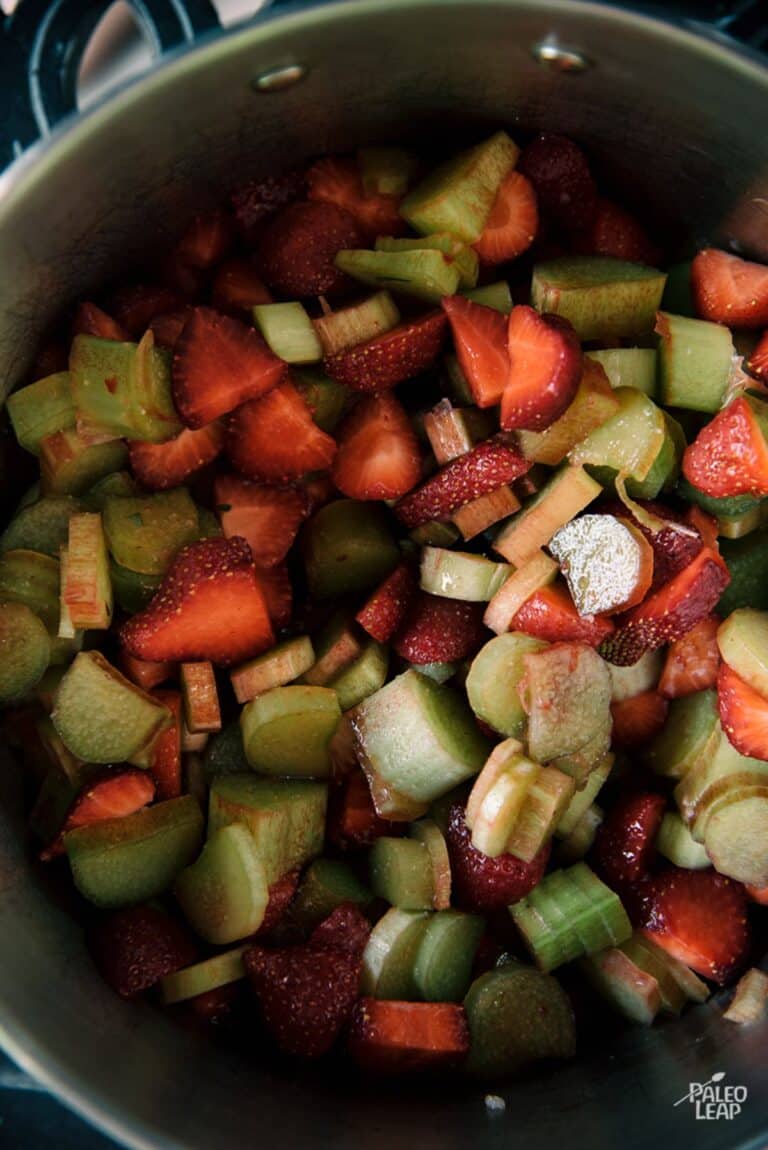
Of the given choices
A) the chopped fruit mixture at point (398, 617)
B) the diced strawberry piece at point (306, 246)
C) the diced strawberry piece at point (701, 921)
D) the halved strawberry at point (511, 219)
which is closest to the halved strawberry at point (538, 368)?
the chopped fruit mixture at point (398, 617)

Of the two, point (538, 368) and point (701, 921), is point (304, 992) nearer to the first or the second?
point (701, 921)

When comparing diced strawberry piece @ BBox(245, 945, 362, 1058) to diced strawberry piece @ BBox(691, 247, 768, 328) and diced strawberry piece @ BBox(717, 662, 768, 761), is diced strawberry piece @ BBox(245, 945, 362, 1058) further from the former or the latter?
diced strawberry piece @ BBox(691, 247, 768, 328)

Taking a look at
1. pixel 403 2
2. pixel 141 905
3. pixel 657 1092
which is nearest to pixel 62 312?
pixel 403 2

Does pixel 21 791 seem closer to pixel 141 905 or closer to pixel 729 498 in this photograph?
pixel 141 905

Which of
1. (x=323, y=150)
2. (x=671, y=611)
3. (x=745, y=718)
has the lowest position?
(x=745, y=718)

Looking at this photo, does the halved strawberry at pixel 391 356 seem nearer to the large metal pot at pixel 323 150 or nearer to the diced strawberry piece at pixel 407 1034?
the large metal pot at pixel 323 150

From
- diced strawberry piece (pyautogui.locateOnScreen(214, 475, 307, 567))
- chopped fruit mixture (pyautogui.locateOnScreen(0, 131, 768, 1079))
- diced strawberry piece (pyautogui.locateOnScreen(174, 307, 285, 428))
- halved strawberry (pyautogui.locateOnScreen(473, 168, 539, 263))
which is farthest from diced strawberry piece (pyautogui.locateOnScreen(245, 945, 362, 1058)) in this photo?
halved strawberry (pyautogui.locateOnScreen(473, 168, 539, 263))

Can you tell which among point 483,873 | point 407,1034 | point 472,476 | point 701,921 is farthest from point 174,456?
point 701,921

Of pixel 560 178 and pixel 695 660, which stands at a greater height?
pixel 560 178
